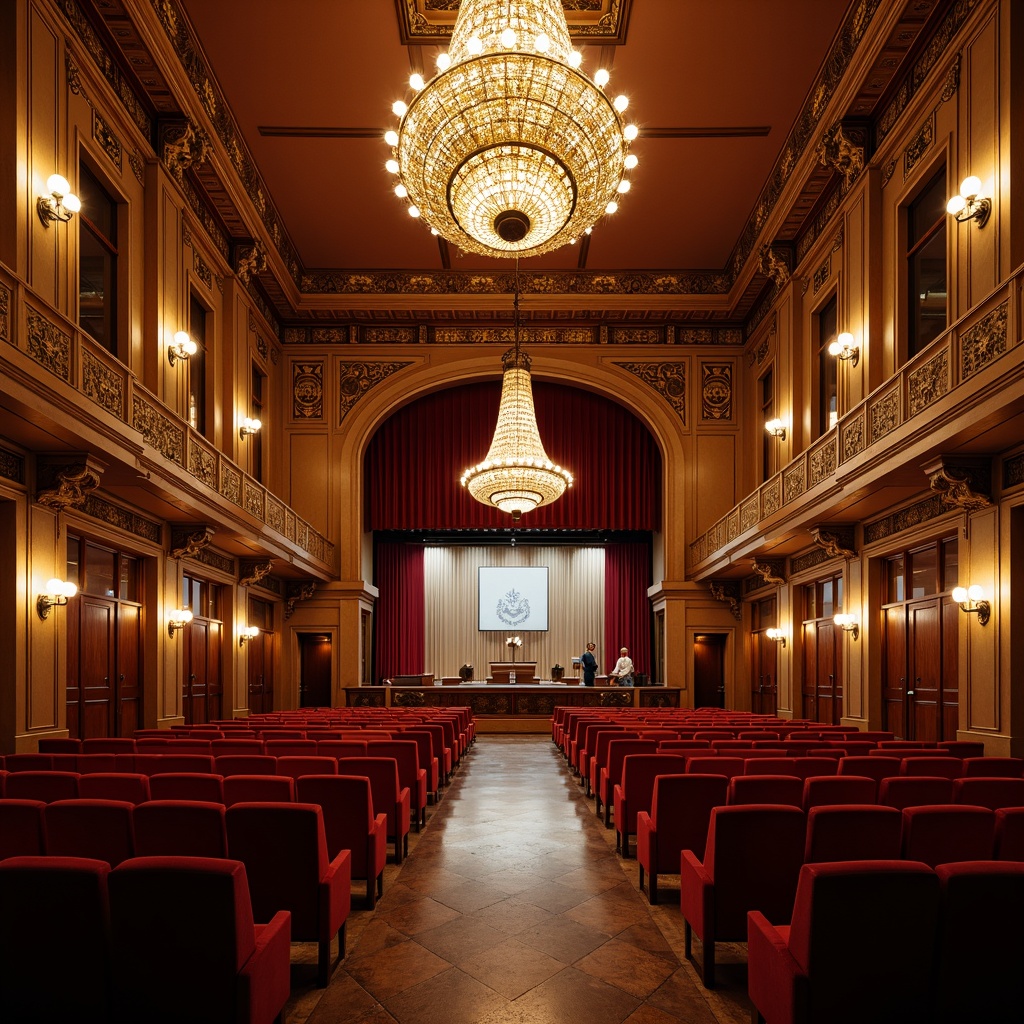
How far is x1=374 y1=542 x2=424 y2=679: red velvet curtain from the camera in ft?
82.8

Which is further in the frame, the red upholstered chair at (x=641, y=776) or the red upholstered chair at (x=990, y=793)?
the red upholstered chair at (x=641, y=776)

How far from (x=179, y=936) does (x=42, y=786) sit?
2.44 metres

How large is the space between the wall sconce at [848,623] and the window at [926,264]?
12.0 ft

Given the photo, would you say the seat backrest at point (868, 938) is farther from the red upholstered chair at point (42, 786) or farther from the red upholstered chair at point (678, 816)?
the red upholstered chair at point (42, 786)

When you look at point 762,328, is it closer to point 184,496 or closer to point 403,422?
point 403,422

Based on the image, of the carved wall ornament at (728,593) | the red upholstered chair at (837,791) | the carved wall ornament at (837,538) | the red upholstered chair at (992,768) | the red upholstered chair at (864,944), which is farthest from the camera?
the carved wall ornament at (728,593)

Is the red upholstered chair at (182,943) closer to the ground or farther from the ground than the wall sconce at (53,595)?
closer to the ground

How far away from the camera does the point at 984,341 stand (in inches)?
305

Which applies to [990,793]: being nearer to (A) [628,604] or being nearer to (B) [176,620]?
(B) [176,620]

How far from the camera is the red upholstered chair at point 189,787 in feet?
15.1

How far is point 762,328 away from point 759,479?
3111 mm

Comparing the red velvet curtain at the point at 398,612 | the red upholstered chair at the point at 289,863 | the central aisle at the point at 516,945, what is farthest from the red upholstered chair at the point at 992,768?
the red velvet curtain at the point at 398,612

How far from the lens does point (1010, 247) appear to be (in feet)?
28.0

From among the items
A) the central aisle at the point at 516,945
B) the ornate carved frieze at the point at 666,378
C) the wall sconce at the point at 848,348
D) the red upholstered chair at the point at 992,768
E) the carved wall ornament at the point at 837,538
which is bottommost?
the central aisle at the point at 516,945
